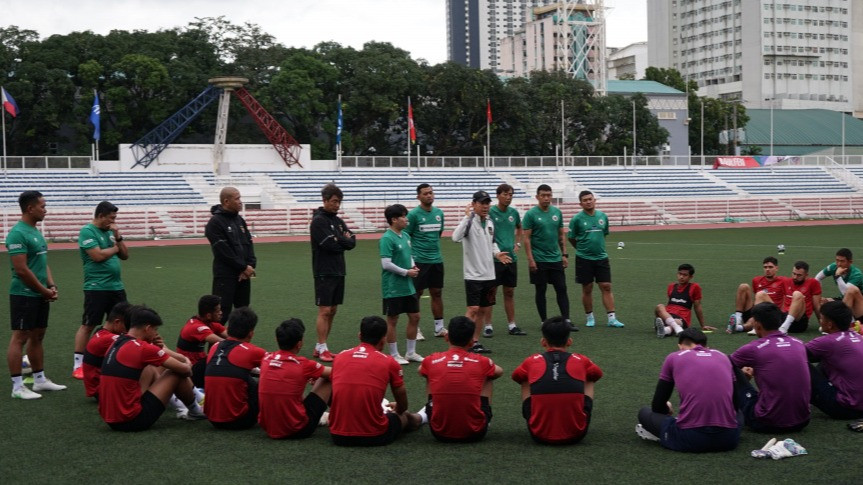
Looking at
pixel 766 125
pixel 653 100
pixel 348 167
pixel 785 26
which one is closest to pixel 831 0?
pixel 785 26

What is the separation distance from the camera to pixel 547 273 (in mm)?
12352

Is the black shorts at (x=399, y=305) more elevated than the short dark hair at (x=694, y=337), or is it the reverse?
the short dark hair at (x=694, y=337)

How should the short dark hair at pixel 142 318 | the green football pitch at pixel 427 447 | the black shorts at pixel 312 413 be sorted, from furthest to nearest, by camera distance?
the short dark hair at pixel 142 318 < the black shorts at pixel 312 413 < the green football pitch at pixel 427 447

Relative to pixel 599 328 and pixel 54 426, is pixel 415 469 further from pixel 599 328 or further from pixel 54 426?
pixel 599 328

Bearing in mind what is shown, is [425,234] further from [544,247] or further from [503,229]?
[544,247]

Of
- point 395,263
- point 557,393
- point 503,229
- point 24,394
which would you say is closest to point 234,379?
point 557,393

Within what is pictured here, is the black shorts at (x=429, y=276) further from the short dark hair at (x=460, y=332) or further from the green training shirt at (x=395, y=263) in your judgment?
the short dark hair at (x=460, y=332)

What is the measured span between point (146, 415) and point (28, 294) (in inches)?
91.2

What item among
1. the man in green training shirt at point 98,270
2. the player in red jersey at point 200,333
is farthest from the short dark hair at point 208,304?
the man in green training shirt at point 98,270

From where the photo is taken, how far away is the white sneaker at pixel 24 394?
8312 millimetres

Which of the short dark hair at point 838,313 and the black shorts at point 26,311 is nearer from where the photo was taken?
the short dark hair at point 838,313

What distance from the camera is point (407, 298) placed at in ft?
32.9

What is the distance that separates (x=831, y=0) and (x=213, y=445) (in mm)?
126619

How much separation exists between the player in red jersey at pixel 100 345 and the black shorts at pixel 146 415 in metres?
0.98
